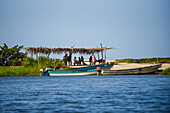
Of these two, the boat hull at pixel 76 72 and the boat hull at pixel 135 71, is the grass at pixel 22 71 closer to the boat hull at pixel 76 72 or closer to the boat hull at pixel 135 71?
the boat hull at pixel 76 72

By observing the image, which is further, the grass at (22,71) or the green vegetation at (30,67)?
the green vegetation at (30,67)

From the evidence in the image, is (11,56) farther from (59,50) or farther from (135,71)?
(135,71)

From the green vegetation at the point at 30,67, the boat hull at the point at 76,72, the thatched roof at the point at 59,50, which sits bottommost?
the boat hull at the point at 76,72

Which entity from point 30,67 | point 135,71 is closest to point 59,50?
point 30,67

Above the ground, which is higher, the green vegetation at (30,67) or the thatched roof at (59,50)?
the thatched roof at (59,50)

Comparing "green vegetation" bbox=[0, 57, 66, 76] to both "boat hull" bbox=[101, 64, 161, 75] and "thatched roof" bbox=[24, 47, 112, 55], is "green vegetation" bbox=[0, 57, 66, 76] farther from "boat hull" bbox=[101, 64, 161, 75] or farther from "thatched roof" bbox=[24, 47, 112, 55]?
"boat hull" bbox=[101, 64, 161, 75]

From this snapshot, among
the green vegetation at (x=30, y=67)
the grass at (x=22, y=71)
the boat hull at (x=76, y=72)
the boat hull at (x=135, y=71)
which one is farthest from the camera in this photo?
the green vegetation at (x=30, y=67)

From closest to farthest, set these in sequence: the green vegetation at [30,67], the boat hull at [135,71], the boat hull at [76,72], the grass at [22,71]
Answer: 1. the boat hull at [135,71]
2. the boat hull at [76,72]
3. the grass at [22,71]
4. the green vegetation at [30,67]

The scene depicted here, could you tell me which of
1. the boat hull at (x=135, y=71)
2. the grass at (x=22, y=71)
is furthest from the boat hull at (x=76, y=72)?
the grass at (x=22, y=71)

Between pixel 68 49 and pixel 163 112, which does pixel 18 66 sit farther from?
pixel 163 112

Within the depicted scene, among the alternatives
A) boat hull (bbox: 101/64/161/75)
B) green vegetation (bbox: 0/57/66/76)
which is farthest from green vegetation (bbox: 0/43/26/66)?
boat hull (bbox: 101/64/161/75)

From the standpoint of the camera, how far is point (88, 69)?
55.2m

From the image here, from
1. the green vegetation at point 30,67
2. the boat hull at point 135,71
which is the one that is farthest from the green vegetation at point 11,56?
the boat hull at point 135,71

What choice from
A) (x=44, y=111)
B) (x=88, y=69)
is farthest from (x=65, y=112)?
(x=88, y=69)
